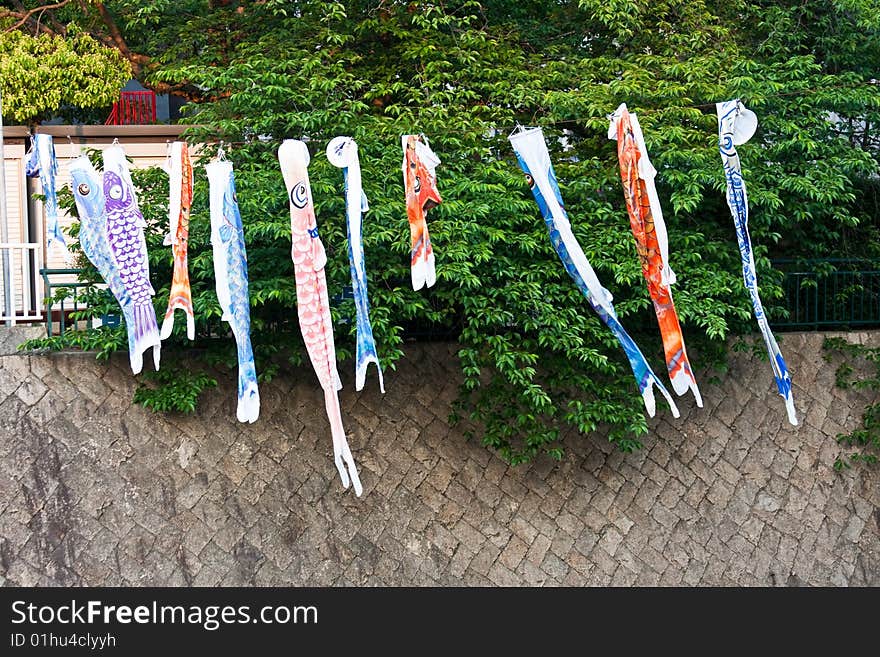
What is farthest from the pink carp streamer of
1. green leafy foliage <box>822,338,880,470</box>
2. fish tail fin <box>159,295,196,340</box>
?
green leafy foliage <box>822,338,880,470</box>

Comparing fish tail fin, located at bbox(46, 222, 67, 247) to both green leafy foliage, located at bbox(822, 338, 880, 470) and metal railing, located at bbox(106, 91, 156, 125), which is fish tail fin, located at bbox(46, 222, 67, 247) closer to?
metal railing, located at bbox(106, 91, 156, 125)

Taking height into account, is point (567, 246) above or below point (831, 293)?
above

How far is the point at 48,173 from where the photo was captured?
28.3 feet

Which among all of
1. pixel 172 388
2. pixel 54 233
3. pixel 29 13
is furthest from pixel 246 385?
pixel 29 13

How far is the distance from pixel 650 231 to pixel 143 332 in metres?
4.04

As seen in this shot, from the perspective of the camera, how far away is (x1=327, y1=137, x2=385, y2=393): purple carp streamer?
23.8 ft

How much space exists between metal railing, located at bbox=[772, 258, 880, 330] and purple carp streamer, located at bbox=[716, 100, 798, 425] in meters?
1.79

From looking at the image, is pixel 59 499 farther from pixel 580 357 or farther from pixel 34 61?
pixel 34 61

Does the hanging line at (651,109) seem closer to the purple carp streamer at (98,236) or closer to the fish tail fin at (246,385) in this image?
the purple carp streamer at (98,236)

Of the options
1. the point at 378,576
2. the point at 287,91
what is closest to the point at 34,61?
the point at 287,91

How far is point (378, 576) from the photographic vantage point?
8.41m

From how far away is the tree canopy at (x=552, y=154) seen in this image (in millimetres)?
8148

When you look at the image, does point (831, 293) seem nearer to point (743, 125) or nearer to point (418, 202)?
point (743, 125)

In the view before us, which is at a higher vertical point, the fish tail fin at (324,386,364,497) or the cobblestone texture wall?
the fish tail fin at (324,386,364,497)
